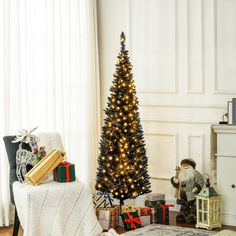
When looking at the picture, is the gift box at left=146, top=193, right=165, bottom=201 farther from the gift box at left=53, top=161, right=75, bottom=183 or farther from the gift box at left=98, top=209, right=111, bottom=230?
the gift box at left=53, top=161, right=75, bottom=183

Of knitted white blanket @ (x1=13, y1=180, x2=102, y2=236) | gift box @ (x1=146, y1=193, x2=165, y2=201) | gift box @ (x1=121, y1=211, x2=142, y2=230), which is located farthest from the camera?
gift box @ (x1=146, y1=193, x2=165, y2=201)

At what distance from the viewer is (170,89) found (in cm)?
677

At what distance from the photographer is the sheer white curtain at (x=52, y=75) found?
614 cm

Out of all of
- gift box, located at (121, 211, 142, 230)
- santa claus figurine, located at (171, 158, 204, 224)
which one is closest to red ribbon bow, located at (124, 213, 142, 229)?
gift box, located at (121, 211, 142, 230)

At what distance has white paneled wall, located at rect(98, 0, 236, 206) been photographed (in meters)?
6.48

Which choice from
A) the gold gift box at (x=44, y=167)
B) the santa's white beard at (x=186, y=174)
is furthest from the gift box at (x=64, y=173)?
the santa's white beard at (x=186, y=174)

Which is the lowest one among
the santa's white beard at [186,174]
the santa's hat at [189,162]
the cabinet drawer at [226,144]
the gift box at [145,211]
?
the gift box at [145,211]

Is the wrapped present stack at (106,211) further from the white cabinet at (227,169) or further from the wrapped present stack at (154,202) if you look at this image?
the white cabinet at (227,169)

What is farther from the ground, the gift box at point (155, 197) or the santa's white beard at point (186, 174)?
the santa's white beard at point (186, 174)

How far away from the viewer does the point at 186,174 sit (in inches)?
246

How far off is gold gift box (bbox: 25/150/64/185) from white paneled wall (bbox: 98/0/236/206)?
5.48 feet

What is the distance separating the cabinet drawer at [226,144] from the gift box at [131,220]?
3.22 feet

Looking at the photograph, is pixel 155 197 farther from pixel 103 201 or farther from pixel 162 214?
pixel 103 201

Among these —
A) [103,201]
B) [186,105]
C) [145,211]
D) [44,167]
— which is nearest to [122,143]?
[103,201]
